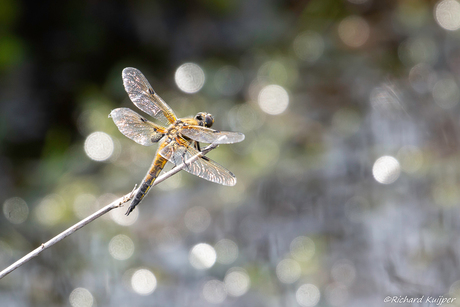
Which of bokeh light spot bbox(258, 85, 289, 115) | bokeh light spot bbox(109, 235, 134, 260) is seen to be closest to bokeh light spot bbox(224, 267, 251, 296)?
bokeh light spot bbox(109, 235, 134, 260)

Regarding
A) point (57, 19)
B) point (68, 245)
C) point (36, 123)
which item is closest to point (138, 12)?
point (57, 19)

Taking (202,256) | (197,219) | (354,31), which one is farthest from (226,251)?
(354,31)

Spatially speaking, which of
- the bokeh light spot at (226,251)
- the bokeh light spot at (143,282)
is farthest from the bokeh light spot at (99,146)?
the bokeh light spot at (226,251)

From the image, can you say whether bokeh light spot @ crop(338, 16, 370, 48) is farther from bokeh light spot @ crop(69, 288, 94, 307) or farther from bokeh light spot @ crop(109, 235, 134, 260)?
bokeh light spot @ crop(69, 288, 94, 307)

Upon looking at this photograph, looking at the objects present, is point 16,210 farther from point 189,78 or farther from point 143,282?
point 189,78

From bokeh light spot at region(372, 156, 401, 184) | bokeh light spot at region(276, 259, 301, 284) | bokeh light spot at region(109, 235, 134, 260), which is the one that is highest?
bokeh light spot at region(372, 156, 401, 184)
